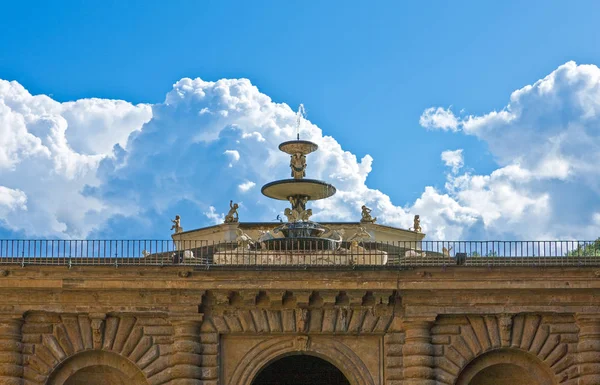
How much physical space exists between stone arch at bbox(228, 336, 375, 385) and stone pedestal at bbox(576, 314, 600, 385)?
16.4 ft

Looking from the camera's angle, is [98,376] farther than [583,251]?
No

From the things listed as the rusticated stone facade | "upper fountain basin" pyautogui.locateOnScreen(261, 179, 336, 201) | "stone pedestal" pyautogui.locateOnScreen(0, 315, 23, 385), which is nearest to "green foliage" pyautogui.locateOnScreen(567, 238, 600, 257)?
the rusticated stone facade

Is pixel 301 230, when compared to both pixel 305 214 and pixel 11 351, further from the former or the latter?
pixel 11 351

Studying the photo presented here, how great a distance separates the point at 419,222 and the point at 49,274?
17.4 metres

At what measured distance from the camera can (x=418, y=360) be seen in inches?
1078

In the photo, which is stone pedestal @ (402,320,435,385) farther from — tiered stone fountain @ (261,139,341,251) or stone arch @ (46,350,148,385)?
stone arch @ (46,350,148,385)

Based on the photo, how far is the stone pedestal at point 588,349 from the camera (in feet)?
89.7

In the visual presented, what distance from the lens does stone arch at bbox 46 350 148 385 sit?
2772cm

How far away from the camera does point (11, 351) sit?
2734 cm

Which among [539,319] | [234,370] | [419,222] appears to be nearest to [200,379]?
[234,370]

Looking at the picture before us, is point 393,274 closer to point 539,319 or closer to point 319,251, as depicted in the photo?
point 319,251

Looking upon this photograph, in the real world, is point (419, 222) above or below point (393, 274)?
above

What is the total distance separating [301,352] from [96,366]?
5002mm

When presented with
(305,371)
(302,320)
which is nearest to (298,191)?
(305,371)
